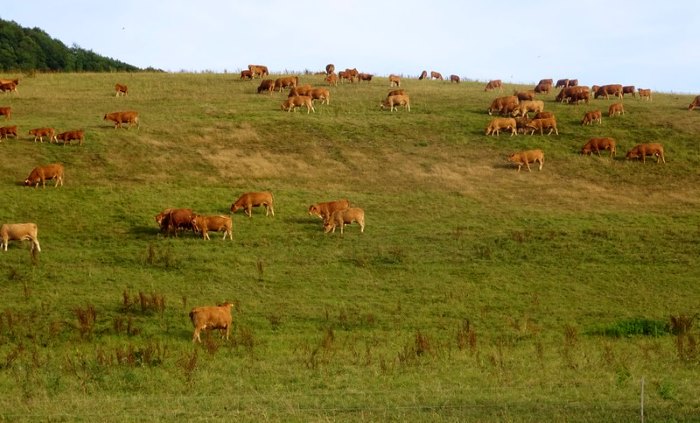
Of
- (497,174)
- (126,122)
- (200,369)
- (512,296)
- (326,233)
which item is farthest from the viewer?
(126,122)

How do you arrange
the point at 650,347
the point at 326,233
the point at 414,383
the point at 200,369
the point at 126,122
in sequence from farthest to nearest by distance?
the point at 126,122
the point at 326,233
the point at 650,347
the point at 200,369
the point at 414,383

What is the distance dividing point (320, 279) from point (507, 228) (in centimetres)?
882

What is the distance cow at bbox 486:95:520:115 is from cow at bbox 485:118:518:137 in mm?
3370

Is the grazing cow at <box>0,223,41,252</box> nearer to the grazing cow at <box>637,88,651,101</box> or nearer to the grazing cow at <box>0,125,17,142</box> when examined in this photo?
the grazing cow at <box>0,125,17,142</box>

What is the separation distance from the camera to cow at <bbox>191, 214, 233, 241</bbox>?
30.8 m

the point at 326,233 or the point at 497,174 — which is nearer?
the point at 326,233

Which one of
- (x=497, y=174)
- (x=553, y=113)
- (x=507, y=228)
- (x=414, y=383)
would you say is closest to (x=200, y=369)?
(x=414, y=383)

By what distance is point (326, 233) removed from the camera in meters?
32.1

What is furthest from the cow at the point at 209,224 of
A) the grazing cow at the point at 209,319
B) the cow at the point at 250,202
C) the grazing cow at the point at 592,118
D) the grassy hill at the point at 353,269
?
the grazing cow at the point at 592,118

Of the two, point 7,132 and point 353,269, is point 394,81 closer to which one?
point 7,132

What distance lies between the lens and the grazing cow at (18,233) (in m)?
28.9

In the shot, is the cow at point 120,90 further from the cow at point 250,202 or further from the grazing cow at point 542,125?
the grazing cow at point 542,125

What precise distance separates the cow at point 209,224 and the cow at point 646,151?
21420mm

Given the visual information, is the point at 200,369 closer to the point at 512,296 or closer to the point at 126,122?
the point at 512,296
